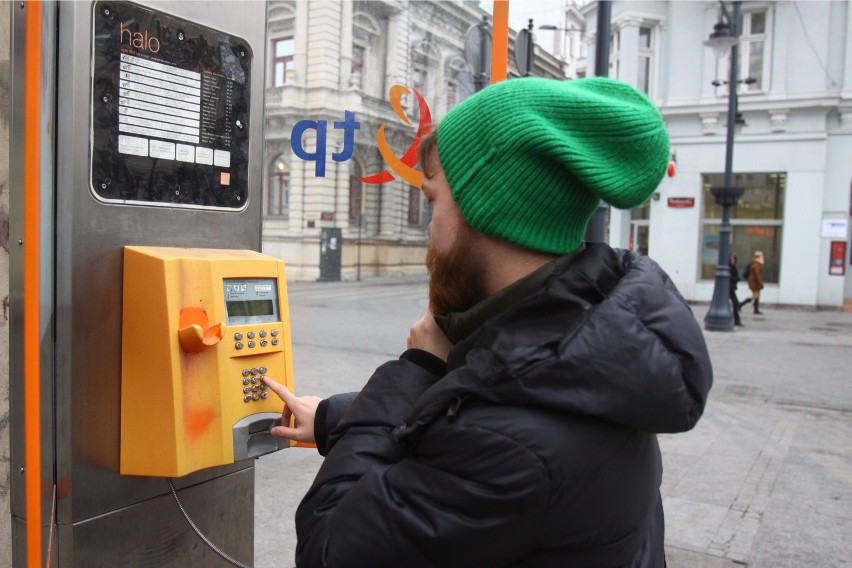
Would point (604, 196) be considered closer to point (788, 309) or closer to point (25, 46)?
point (25, 46)

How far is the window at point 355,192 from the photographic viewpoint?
3717mm

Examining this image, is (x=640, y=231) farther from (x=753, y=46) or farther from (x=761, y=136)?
(x=753, y=46)

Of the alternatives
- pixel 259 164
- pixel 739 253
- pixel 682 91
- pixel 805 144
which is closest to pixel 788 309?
pixel 739 253

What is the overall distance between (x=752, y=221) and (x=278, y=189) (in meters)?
16.8

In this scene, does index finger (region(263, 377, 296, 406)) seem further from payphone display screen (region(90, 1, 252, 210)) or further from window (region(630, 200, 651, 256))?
window (region(630, 200, 651, 256))

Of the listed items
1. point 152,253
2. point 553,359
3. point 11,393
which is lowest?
point 11,393

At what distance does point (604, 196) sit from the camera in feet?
3.79

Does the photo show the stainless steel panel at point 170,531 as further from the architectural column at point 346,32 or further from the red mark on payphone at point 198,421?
the architectural column at point 346,32

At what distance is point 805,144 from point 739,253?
3.04 metres

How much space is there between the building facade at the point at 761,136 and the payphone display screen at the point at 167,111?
1477 cm

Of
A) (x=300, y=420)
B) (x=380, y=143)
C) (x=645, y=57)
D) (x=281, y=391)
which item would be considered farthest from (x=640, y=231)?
(x=300, y=420)

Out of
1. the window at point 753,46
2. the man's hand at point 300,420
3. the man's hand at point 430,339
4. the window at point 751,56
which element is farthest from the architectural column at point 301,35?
the window at point 753,46

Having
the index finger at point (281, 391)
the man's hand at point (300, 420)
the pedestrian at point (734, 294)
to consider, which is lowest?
the pedestrian at point (734, 294)

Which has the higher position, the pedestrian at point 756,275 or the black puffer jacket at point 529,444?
the black puffer jacket at point 529,444
